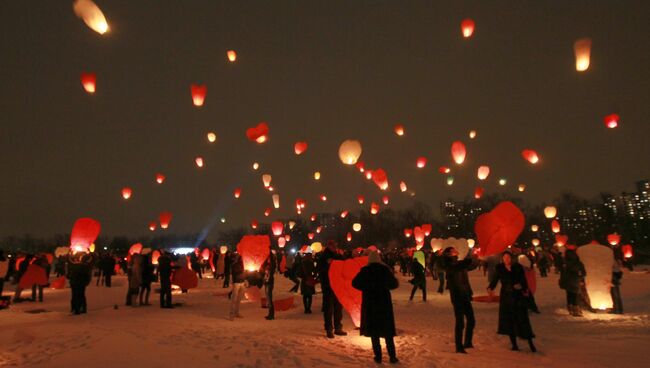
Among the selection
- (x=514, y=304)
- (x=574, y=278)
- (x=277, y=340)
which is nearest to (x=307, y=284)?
(x=277, y=340)

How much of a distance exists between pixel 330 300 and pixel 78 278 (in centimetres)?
666

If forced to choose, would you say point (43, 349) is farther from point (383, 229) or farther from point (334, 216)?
point (334, 216)

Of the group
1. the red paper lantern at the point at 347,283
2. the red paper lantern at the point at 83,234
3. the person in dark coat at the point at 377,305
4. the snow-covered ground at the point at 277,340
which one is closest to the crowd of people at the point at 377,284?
the person in dark coat at the point at 377,305

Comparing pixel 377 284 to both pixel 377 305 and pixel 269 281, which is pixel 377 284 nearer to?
pixel 377 305

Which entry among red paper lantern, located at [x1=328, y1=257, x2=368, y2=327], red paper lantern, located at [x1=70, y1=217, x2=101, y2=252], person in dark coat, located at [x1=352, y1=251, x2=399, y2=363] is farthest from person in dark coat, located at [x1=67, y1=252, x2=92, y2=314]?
person in dark coat, located at [x1=352, y1=251, x2=399, y2=363]

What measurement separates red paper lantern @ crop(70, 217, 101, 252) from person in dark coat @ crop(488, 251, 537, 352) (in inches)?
468

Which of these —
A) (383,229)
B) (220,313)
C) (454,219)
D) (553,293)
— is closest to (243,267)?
(220,313)

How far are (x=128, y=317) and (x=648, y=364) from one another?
399 inches

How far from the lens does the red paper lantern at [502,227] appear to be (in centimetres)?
1066

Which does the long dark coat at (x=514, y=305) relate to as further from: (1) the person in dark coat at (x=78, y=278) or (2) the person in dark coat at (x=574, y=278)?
(1) the person in dark coat at (x=78, y=278)

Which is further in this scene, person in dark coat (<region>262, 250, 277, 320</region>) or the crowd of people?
person in dark coat (<region>262, 250, 277, 320</region>)

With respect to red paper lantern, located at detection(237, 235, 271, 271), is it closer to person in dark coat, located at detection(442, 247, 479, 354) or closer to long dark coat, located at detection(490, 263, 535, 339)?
person in dark coat, located at detection(442, 247, 479, 354)

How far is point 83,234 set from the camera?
47.9 ft

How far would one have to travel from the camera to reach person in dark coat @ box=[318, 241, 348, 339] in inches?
357
